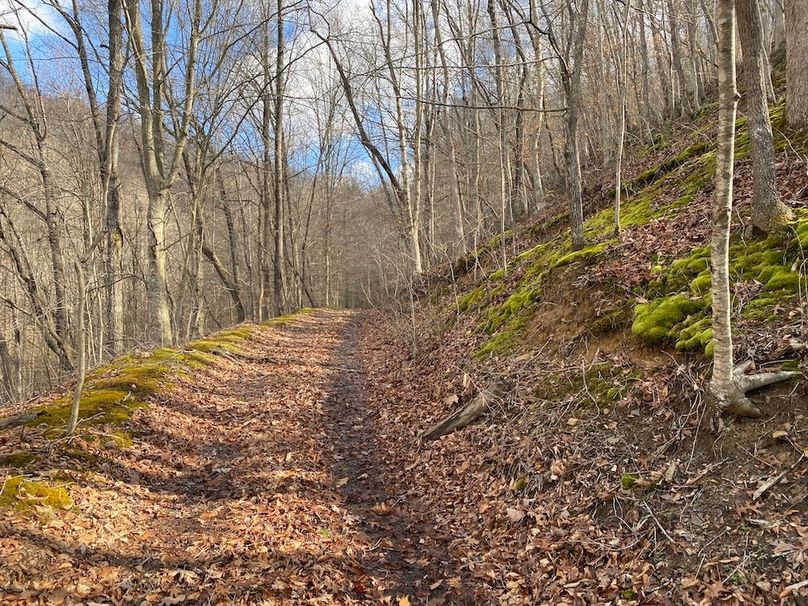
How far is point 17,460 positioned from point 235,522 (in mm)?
2449

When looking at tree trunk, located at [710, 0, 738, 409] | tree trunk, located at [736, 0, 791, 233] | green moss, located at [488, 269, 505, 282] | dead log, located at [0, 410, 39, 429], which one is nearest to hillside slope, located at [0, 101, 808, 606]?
dead log, located at [0, 410, 39, 429]

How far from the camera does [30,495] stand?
173 inches

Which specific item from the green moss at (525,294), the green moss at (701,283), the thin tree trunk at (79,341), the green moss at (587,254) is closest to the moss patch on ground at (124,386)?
the thin tree trunk at (79,341)

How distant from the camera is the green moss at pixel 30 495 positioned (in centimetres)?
424

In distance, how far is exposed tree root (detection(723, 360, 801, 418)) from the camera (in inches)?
147

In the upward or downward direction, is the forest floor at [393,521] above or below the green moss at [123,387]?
below

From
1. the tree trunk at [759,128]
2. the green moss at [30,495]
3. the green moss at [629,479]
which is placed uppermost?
the tree trunk at [759,128]

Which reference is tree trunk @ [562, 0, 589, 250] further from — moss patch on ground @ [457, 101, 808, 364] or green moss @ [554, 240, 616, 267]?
green moss @ [554, 240, 616, 267]

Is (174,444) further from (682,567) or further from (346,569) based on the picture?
(682,567)

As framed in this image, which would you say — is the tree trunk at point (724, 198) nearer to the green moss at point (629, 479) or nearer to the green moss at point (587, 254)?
the green moss at point (629, 479)

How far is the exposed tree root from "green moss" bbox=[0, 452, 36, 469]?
22.0 ft

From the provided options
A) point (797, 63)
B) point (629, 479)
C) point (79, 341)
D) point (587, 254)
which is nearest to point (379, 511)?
point (629, 479)

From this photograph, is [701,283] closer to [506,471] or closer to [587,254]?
[587,254]

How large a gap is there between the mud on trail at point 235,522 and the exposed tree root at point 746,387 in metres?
2.72
